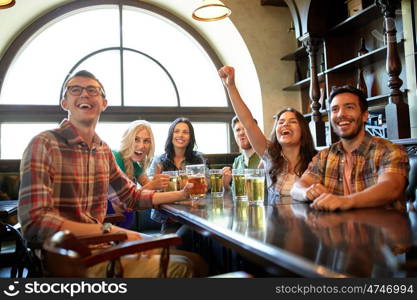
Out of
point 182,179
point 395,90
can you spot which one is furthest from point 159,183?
point 395,90

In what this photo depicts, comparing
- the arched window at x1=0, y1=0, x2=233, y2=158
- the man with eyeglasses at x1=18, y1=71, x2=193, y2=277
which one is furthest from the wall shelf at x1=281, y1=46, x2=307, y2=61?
the man with eyeglasses at x1=18, y1=71, x2=193, y2=277

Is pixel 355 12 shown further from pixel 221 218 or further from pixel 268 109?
pixel 221 218

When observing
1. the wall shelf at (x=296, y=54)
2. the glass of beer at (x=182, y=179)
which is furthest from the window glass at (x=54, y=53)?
the glass of beer at (x=182, y=179)

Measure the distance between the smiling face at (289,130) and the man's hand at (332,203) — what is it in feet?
2.83

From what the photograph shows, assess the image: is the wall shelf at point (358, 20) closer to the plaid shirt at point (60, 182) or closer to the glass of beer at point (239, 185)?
the glass of beer at point (239, 185)

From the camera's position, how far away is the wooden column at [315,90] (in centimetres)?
388

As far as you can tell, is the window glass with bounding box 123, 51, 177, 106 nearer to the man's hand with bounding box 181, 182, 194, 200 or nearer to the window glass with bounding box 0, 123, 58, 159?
the window glass with bounding box 0, 123, 58, 159

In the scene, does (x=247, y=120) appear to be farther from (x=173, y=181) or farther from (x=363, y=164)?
(x=363, y=164)

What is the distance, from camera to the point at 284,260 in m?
0.77

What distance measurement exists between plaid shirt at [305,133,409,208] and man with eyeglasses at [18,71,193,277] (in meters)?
0.71

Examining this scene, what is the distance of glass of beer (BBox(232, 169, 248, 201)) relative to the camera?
1.80 meters

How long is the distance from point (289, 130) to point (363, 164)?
0.58 m

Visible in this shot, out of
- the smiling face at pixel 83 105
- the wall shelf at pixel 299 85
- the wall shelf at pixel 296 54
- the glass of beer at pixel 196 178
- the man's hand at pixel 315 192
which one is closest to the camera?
the man's hand at pixel 315 192

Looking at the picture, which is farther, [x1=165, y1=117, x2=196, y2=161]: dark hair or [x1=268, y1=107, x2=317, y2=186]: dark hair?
[x1=165, y1=117, x2=196, y2=161]: dark hair
